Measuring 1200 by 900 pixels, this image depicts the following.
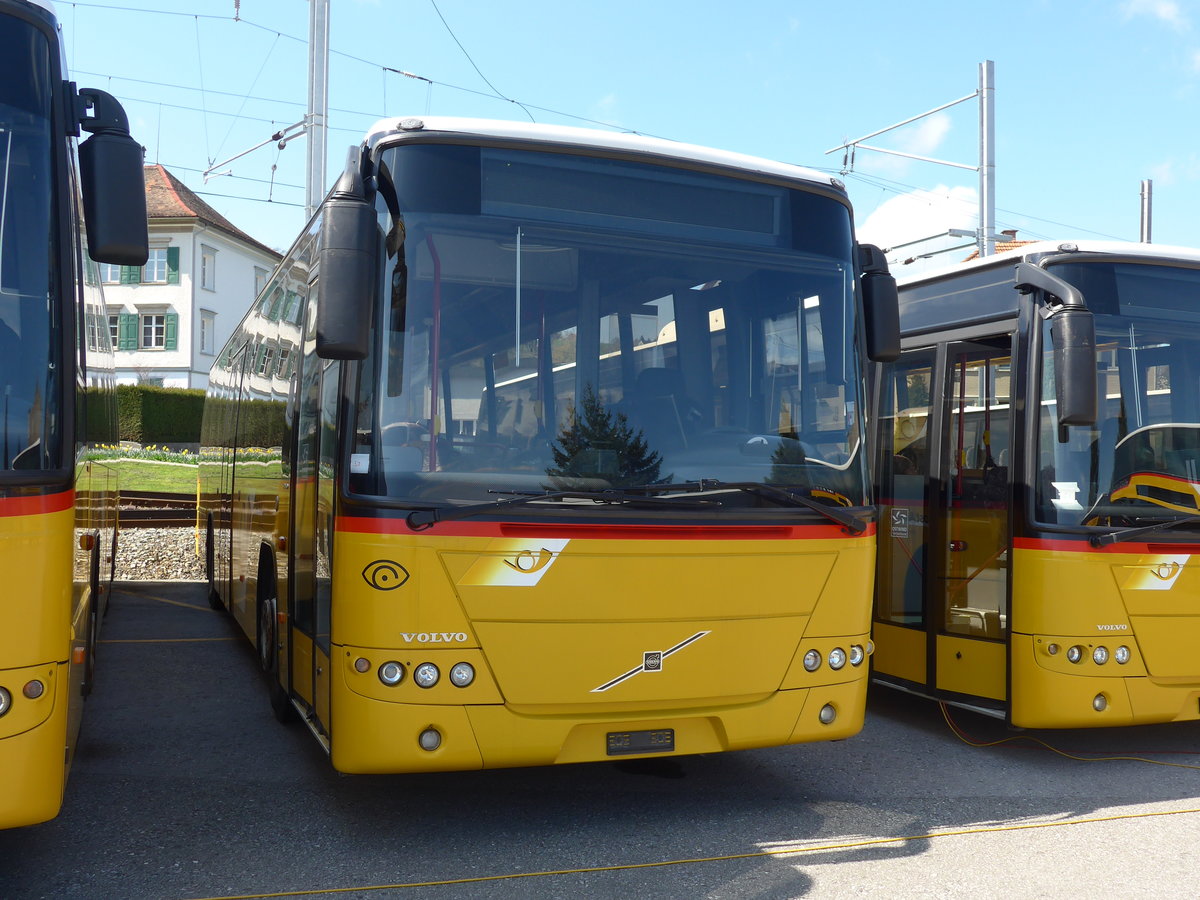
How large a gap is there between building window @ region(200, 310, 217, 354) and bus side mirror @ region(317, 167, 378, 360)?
51.2 meters

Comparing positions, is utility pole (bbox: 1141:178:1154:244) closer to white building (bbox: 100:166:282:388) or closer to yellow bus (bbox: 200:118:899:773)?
yellow bus (bbox: 200:118:899:773)

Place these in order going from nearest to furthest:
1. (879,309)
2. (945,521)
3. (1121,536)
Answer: (879,309)
(1121,536)
(945,521)

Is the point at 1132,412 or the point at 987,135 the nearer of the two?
the point at 1132,412

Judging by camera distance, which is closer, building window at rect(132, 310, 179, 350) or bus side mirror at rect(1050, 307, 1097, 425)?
bus side mirror at rect(1050, 307, 1097, 425)

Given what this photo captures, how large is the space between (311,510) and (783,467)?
242cm

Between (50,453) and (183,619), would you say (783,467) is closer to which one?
(50,453)

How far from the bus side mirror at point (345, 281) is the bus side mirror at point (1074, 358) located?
140 inches

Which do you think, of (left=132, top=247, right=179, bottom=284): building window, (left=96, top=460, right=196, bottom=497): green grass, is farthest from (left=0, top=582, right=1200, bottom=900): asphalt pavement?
(left=132, top=247, right=179, bottom=284): building window

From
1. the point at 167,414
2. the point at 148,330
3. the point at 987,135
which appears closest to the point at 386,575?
the point at 987,135

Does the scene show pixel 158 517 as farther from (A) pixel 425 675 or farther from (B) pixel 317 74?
(A) pixel 425 675

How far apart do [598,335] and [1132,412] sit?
345 cm

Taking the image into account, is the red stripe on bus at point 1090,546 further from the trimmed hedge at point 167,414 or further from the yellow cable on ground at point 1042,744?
the trimmed hedge at point 167,414

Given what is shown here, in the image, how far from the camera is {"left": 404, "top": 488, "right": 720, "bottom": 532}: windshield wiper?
4.78m

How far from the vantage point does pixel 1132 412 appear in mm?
6672
